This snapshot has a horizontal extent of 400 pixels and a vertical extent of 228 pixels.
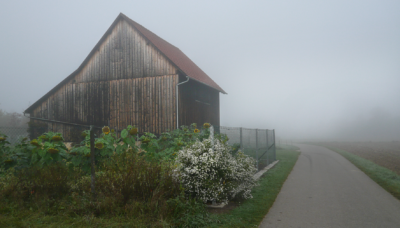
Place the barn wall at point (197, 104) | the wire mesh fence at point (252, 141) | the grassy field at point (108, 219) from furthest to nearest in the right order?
the barn wall at point (197, 104), the wire mesh fence at point (252, 141), the grassy field at point (108, 219)

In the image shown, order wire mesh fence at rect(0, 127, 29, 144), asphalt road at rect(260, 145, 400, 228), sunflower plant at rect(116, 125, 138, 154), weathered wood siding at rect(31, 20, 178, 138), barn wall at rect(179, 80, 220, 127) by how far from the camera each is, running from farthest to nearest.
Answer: barn wall at rect(179, 80, 220, 127) → weathered wood siding at rect(31, 20, 178, 138) → wire mesh fence at rect(0, 127, 29, 144) → sunflower plant at rect(116, 125, 138, 154) → asphalt road at rect(260, 145, 400, 228)

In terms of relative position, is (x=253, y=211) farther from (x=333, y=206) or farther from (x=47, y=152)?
(x=47, y=152)

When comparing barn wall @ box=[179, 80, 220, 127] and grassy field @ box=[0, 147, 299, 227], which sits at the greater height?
barn wall @ box=[179, 80, 220, 127]

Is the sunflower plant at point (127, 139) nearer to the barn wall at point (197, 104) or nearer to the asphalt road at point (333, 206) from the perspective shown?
the asphalt road at point (333, 206)

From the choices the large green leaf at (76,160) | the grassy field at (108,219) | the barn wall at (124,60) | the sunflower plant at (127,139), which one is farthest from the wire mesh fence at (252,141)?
the barn wall at (124,60)

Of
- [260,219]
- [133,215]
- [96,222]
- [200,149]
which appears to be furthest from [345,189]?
[96,222]

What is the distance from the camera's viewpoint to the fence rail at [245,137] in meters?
9.62

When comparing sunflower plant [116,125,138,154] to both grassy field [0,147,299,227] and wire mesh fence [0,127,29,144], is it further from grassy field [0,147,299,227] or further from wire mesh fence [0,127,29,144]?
wire mesh fence [0,127,29,144]

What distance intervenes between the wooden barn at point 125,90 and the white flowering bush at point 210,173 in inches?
360

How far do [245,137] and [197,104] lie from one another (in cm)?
741

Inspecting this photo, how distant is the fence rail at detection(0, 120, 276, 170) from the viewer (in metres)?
9.62

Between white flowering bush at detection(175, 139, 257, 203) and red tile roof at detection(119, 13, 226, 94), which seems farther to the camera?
red tile roof at detection(119, 13, 226, 94)

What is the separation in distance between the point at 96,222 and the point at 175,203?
1.28 m

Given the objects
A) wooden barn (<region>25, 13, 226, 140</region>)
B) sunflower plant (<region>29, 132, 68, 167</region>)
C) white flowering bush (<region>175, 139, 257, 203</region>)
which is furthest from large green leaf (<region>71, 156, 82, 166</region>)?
wooden barn (<region>25, 13, 226, 140</region>)
